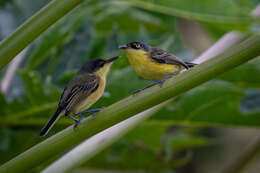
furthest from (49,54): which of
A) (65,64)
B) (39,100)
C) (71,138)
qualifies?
(71,138)

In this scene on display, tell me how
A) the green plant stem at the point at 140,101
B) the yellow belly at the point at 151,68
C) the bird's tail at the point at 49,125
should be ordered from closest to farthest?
the green plant stem at the point at 140,101
the bird's tail at the point at 49,125
the yellow belly at the point at 151,68

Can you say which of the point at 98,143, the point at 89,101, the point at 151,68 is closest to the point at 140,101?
the point at 98,143

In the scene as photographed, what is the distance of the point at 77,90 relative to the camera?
1.27 metres

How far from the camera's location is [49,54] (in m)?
2.10

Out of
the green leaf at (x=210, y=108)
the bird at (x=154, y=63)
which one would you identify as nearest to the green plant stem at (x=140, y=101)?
the bird at (x=154, y=63)

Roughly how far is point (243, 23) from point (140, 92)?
0.27 meters

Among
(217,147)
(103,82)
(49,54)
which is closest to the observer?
(103,82)

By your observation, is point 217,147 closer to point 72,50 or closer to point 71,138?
point 72,50

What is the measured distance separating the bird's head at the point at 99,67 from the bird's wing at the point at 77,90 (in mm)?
41

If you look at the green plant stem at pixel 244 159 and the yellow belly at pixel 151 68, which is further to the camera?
the green plant stem at pixel 244 159

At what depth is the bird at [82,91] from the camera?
1.19 meters

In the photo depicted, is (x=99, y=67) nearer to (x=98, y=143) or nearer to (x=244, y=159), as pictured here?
(x=98, y=143)

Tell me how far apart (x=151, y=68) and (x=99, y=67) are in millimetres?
178

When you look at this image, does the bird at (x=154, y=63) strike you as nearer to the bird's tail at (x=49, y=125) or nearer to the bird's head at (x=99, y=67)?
the bird's head at (x=99, y=67)
